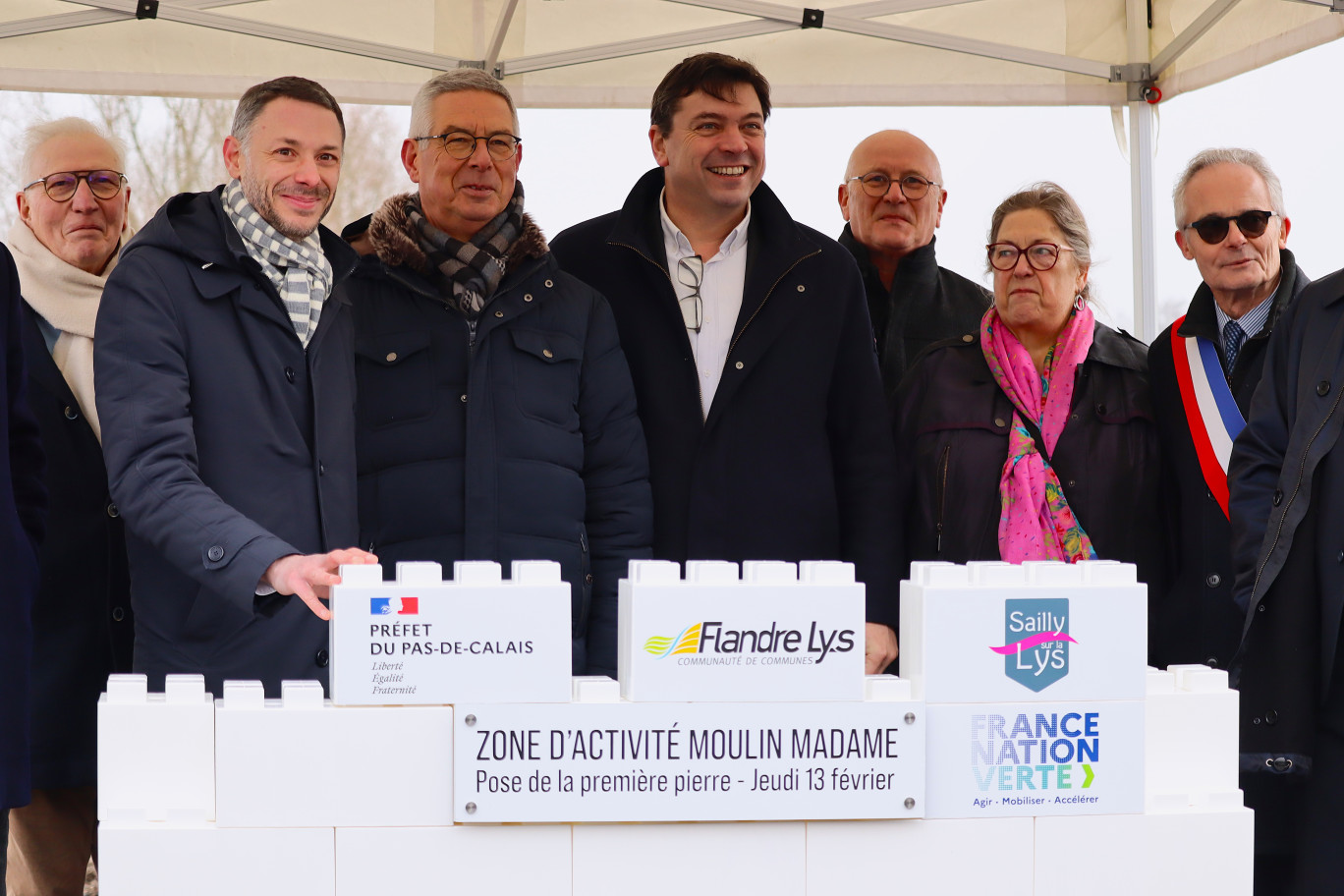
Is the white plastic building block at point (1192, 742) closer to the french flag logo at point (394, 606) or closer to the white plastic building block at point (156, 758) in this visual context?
the french flag logo at point (394, 606)

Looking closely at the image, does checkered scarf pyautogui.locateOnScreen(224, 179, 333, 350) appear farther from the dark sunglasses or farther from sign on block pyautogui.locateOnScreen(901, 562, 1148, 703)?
the dark sunglasses

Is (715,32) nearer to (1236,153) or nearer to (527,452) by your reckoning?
(1236,153)

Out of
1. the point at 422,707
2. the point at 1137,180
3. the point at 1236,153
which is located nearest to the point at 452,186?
the point at 422,707

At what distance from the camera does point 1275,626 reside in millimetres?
2449

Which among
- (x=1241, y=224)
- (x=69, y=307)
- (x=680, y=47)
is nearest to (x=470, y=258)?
(x=69, y=307)

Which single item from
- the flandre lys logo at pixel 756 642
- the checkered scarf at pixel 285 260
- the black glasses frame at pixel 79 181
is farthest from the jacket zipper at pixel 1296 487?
the black glasses frame at pixel 79 181

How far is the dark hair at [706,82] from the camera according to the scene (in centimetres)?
292

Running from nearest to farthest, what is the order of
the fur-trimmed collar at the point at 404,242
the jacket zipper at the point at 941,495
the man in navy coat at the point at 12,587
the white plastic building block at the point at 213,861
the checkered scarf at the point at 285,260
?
the white plastic building block at the point at 213,861
the man in navy coat at the point at 12,587
the checkered scarf at the point at 285,260
the fur-trimmed collar at the point at 404,242
the jacket zipper at the point at 941,495

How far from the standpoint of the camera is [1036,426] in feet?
Result: 9.95

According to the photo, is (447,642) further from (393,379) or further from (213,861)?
(393,379)

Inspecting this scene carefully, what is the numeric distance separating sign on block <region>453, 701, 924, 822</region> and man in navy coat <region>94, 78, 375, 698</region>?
2.55ft

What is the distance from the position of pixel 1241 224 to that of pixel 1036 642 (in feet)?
5.80

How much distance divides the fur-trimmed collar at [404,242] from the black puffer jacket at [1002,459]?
1.01 m

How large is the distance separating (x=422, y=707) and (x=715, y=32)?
374 cm
